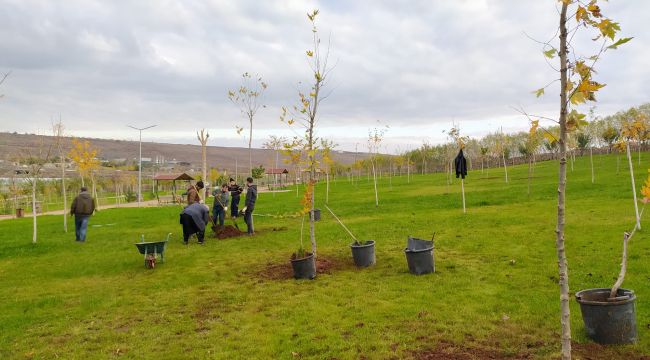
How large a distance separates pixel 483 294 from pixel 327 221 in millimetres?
10345

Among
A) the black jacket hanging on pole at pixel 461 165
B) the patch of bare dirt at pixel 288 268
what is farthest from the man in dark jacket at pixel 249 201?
the black jacket hanging on pole at pixel 461 165

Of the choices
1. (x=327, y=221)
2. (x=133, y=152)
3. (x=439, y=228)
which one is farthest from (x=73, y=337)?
(x=133, y=152)

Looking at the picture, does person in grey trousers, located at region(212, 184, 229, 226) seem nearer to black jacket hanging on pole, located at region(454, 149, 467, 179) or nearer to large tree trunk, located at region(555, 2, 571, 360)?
black jacket hanging on pole, located at region(454, 149, 467, 179)

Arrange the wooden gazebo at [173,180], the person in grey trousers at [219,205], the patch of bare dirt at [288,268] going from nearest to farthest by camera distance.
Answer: the patch of bare dirt at [288,268], the person in grey trousers at [219,205], the wooden gazebo at [173,180]

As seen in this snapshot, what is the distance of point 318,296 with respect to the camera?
7.11 metres

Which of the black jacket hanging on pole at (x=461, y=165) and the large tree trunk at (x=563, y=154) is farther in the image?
the black jacket hanging on pole at (x=461, y=165)

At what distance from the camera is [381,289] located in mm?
7262

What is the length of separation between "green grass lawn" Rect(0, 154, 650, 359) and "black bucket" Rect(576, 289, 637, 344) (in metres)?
0.14

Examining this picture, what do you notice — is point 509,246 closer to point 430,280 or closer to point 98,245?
point 430,280

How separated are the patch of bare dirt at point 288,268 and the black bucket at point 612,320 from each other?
4.80 metres

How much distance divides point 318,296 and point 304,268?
3.73 feet

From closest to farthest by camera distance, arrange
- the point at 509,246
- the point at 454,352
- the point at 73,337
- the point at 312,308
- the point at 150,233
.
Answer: the point at 454,352 → the point at 73,337 → the point at 312,308 → the point at 509,246 → the point at 150,233

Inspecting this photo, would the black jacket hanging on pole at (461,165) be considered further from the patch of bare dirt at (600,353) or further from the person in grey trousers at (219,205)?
the patch of bare dirt at (600,353)

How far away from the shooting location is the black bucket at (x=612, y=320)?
14.9 ft
